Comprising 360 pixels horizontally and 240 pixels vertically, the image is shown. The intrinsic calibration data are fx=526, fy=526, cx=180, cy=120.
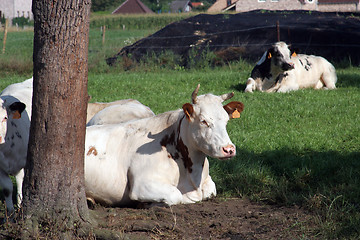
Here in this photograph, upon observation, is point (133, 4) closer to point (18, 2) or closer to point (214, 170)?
point (18, 2)

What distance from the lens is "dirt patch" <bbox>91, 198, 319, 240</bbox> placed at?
499cm

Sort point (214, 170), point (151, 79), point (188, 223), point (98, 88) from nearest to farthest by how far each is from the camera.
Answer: point (188, 223) → point (214, 170) → point (98, 88) → point (151, 79)

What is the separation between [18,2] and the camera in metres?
78.1

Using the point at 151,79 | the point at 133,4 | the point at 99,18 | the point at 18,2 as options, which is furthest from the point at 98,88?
the point at 133,4

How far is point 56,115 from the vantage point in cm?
464

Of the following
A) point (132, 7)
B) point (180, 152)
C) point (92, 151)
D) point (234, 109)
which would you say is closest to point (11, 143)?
point (92, 151)

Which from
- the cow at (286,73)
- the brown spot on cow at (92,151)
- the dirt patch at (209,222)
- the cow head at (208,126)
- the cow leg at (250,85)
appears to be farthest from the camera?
the cow at (286,73)

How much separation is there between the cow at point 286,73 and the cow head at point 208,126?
778cm

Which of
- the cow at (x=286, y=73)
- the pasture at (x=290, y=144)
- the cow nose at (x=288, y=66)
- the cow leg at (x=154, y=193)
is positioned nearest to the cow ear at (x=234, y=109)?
the pasture at (x=290, y=144)

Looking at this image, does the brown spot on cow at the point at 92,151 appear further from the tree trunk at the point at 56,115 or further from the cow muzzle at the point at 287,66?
the cow muzzle at the point at 287,66

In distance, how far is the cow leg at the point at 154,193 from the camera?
5.74m

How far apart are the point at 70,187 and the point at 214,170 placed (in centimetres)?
272

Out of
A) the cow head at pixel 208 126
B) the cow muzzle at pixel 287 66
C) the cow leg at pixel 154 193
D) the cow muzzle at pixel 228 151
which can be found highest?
the cow head at pixel 208 126

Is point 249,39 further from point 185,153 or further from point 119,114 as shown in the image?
point 185,153
